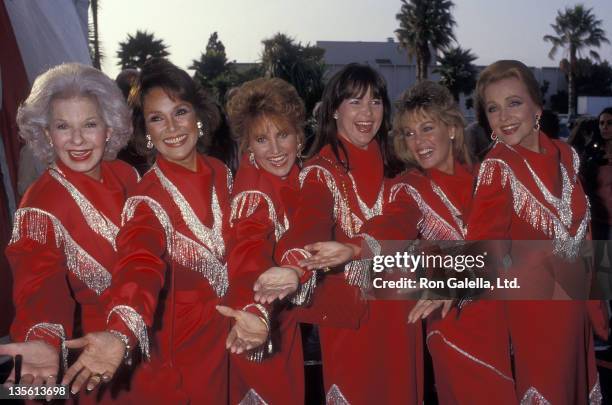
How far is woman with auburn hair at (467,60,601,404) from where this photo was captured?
8.54 feet

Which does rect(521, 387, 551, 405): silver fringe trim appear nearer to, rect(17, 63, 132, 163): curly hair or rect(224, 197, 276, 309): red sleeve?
rect(224, 197, 276, 309): red sleeve

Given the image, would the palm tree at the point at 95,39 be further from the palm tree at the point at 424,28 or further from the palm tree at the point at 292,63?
the palm tree at the point at 424,28

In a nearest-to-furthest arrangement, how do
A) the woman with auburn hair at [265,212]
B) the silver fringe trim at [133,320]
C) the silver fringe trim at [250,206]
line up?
the silver fringe trim at [133,320] → the woman with auburn hair at [265,212] → the silver fringe trim at [250,206]

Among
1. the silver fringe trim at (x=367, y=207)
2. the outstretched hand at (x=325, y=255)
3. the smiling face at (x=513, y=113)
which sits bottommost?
the outstretched hand at (x=325, y=255)

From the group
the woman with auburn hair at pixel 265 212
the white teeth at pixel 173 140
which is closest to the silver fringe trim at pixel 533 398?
the woman with auburn hair at pixel 265 212

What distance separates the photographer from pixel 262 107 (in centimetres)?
292

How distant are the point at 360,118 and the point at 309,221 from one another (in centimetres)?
67

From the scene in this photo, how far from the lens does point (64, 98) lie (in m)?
2.30

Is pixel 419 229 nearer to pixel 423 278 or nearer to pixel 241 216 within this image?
pixel 423 278

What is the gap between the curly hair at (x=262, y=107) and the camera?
292 cm

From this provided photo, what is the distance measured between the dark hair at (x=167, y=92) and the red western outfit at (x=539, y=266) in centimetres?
123

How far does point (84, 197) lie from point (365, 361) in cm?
138

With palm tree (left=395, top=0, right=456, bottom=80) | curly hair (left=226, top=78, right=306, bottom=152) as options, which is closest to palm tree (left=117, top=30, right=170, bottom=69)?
palm tree (left=395, top=0, right=456, bottom=80)

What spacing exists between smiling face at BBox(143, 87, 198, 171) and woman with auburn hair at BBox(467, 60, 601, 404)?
1.25m
